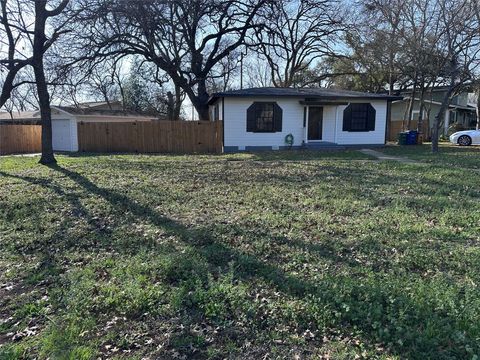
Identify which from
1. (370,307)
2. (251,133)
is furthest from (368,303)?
(251,133)

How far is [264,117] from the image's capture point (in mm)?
18438

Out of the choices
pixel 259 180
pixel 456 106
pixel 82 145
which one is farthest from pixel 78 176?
pixel 456 106

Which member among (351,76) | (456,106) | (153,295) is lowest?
(153,295)

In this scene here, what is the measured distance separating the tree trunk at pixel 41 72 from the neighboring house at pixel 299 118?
7.64m

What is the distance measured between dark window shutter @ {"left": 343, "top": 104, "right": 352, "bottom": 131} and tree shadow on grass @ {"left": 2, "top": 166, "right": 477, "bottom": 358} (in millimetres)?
16398

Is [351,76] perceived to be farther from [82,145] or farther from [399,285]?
[399,285]

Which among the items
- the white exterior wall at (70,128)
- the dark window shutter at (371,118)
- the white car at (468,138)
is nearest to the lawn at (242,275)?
the dark window shutter at (371,118)

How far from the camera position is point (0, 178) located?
10500 millimetres

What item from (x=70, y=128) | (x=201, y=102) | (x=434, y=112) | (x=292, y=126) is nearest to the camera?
(x=292, y=126)

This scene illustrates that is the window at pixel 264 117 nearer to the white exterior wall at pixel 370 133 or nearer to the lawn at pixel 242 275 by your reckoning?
the white exterior wall at pixel 370 133

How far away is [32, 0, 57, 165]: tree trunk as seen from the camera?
12.7m

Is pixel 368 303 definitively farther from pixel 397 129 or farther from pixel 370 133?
pixel 397 129

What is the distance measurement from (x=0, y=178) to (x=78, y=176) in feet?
7.76

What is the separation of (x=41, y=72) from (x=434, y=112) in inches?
1269
